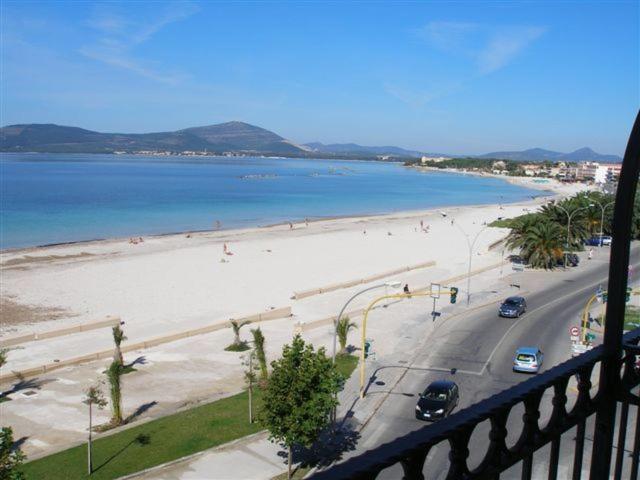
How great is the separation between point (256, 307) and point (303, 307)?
2.78 m

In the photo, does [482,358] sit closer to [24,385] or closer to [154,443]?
[154,443]

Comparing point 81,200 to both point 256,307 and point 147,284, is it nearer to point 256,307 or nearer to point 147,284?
point 147,284

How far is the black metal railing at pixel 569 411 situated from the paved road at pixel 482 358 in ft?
27.3

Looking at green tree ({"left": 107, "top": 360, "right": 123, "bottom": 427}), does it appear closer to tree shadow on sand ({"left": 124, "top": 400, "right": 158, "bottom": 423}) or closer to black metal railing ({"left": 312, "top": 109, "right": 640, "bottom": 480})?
tree shadow on sand ({"left": 124, "top": 400, "right": 158, "bottom": 423})

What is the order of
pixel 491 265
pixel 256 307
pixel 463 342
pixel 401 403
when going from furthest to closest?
pixel 491 265, pixel 256 307, pixel 463 342, pixel 401 403

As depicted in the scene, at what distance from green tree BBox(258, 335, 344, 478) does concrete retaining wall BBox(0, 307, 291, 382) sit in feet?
41.6

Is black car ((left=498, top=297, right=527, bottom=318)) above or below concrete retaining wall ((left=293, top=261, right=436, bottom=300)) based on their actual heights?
Answer: above

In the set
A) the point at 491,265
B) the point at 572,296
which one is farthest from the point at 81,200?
the point at 572,296

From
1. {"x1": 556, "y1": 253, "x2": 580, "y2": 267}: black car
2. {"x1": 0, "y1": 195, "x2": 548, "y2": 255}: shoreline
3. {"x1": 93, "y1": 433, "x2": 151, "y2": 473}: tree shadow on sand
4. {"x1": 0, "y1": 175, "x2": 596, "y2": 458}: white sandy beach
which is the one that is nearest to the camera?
{"x1": 93, "y1": 433, "x2": 151, "y2": 473}: tree shadow on sand

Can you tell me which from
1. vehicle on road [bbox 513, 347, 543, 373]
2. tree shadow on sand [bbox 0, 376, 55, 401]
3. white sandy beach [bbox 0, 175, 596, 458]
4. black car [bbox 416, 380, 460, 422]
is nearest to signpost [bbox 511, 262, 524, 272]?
white sandy beach [bbox 0, 175, 596, 458]

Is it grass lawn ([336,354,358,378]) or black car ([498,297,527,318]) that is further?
black car ([498,297,527,318])

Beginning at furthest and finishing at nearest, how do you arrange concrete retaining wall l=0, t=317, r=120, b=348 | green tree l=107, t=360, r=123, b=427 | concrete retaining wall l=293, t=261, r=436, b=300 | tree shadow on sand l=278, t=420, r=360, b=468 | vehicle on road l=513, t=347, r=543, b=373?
concrete retaining wall l=293, t=261, r=436, b=300 < concrete retaining wall l=0, t=317, r=120, b=348 < vehicle on road l=513, t=347, r=543, b=373 < green tree l=107, t=360, r=123, b=427 < tree shadow on sand l=278, t=420, r=360, b=468

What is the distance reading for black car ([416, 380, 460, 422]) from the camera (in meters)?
17.3

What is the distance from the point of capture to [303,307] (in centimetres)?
3509
